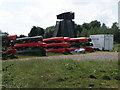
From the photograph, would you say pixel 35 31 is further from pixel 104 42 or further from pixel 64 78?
pixel 64 78

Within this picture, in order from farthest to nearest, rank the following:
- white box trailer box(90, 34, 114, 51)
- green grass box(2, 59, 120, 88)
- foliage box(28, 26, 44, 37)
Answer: foliage box(28, 26, 44, 37), white box trailer box(90, 34, 114, 51), green grass box(2, 59, 120, 88)

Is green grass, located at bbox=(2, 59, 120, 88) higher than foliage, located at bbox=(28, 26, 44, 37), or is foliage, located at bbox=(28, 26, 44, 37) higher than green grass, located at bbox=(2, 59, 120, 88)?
foliage, located at bbox=(28, 26, 44, 37)

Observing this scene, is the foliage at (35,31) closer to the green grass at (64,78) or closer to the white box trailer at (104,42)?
the white box trailer at (104,42)

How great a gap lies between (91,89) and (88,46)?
1652 inches

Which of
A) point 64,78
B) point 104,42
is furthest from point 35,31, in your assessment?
point 64,78

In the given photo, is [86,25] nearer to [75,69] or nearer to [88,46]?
[88,46]

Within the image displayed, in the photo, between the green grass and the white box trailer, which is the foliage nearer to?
the white box trailer

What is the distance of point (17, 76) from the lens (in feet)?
37.3

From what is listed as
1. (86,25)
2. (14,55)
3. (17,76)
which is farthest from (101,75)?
(86,25)

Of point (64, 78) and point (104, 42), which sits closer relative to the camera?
point (64, 78)

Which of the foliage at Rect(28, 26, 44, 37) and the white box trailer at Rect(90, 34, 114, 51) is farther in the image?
the foliage at Rect(28, 26, 44, 37)

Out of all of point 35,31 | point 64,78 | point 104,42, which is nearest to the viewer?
point 64,78

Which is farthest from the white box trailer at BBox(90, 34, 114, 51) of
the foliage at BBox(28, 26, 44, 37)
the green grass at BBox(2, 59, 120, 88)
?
the green grass at BBox(2, 59, 120, 88)

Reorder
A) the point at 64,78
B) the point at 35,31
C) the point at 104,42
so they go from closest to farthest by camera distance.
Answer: the point at 64,78 → the point at 104,42 → the point at 35,31
